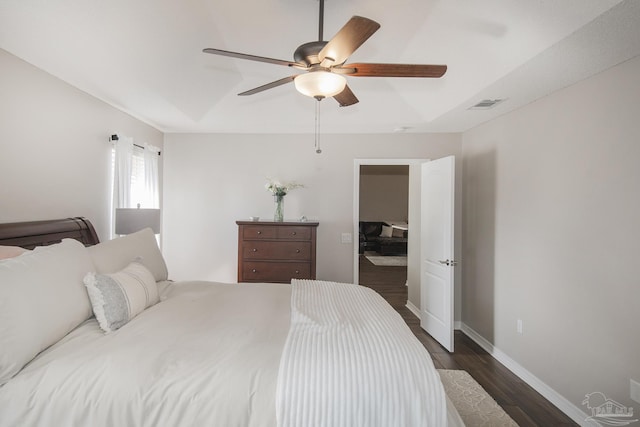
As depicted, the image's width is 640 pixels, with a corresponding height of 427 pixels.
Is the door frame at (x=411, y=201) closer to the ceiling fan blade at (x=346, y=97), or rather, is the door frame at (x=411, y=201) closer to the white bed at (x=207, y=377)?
A: the ceiling fan blade at (x=346, y=97)

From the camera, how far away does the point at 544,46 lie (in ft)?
5.70

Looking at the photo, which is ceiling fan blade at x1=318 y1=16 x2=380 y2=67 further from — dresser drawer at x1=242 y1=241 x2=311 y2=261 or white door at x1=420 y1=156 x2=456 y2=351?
dresser drawer at x1=242 y1=241 x2=311 y2=261

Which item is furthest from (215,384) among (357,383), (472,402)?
(472,402)

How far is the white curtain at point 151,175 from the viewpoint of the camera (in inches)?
133

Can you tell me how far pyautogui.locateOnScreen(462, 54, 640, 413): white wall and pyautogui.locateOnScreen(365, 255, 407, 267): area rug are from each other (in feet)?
12.8

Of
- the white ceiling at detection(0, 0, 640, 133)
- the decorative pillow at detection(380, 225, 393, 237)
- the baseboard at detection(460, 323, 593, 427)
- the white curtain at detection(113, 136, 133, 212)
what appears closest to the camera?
the white ceiling at detection(0, 0, 640, 133)

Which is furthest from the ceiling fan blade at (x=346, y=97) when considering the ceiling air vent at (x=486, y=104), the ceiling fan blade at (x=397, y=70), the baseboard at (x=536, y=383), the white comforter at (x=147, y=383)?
the baseboard at (x=536, y=383)

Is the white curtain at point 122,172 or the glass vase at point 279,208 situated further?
the glass vase at point 279,208

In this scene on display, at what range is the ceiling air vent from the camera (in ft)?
8.41

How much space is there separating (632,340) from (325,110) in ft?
10.5

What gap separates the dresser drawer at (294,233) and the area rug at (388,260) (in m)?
4.26

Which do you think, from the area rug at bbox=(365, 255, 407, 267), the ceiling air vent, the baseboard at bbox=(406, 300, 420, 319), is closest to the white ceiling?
the ceiling air vent

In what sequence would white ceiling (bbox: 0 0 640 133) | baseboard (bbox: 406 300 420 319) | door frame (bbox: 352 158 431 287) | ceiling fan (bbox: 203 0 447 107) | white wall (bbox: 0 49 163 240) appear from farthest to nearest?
baseboard (bbox: 406 300 420 319) → door frame (bbox: 352 158 431 287) → white wall (bbox: 0 49 163 240) → white ceiling (bbox: 0 0 640 133) → ceiling fan (bbox: 203 0 447 107)

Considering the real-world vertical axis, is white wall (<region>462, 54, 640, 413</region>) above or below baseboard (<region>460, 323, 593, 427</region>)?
above
